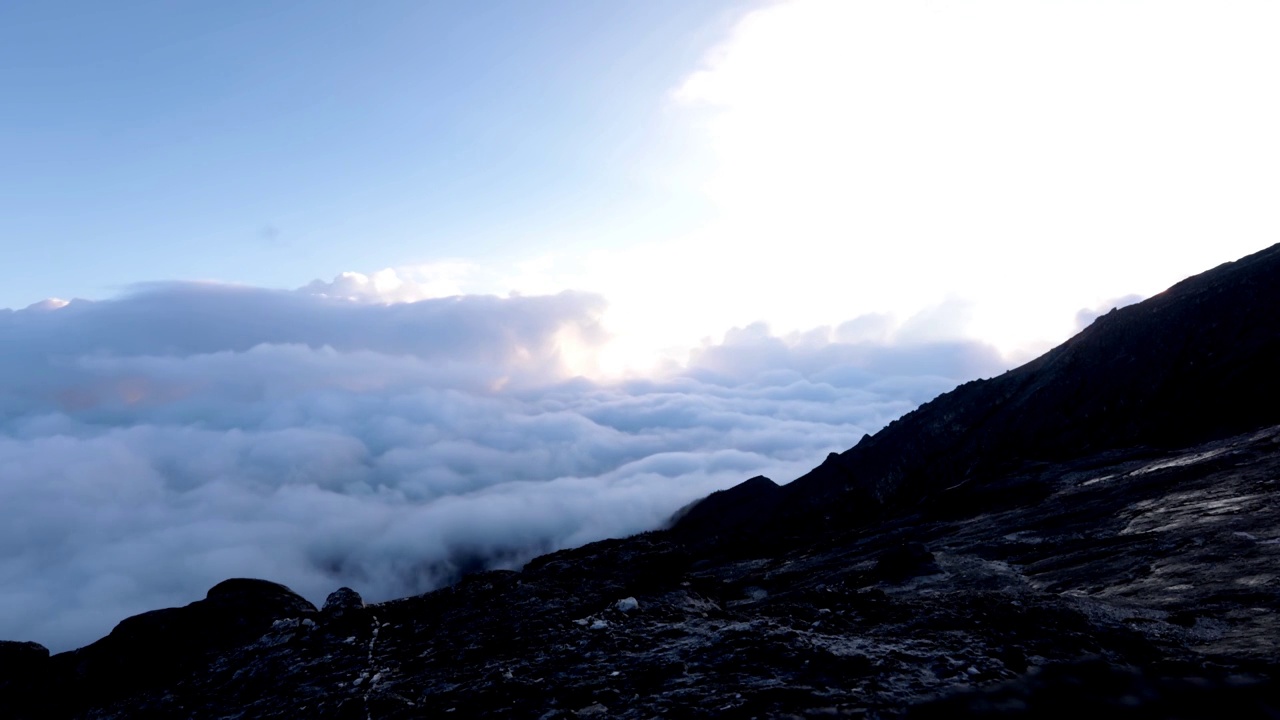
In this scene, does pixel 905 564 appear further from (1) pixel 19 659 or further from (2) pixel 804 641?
(1) pixel 19 659

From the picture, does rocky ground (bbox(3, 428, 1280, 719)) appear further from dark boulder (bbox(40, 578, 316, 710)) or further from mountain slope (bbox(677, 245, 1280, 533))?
mountain slope (bbox(677, 245, 1280, 533))

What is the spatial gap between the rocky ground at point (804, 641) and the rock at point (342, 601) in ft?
0.29

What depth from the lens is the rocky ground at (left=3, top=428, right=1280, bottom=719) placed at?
8031 mm

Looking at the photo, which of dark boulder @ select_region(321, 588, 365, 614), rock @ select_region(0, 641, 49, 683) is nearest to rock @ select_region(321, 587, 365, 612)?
dark boulder @ select_region(321, 588, 365, 614)

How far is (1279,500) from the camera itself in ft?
55.4

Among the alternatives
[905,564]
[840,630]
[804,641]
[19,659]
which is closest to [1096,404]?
[905,564]

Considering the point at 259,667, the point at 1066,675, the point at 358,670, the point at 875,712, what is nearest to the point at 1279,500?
the point at 875,712

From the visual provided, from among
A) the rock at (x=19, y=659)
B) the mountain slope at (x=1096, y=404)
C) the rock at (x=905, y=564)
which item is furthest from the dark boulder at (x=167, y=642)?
the mountain slope at (x=1096, y=404)

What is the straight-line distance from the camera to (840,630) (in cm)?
1104

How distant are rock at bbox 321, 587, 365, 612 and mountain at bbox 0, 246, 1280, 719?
0.27ft

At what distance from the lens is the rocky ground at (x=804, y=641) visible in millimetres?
8031

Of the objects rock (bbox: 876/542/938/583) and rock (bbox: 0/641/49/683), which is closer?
rock (bbox: 0/641/49/683)

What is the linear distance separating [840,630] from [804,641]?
62.4 inches

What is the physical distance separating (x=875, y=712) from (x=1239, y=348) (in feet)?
145
